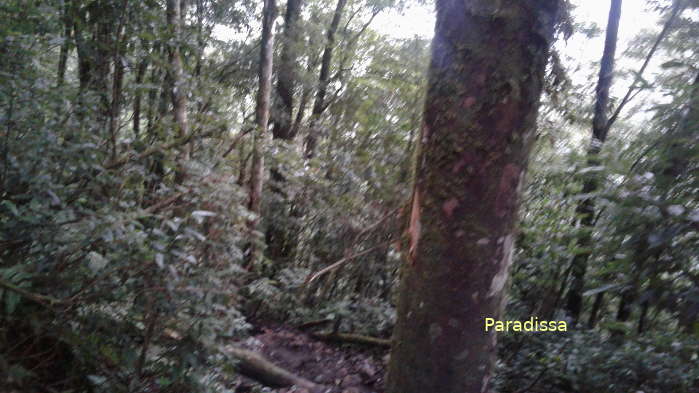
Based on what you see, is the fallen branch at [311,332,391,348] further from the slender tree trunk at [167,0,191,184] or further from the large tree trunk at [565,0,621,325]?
the slender tree trunk at [167,0,191,184]

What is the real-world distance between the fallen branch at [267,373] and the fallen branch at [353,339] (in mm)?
1106

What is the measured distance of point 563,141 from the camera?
648cm

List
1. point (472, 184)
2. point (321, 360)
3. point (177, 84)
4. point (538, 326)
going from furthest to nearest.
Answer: point (321, 360) → point (538, 326) → point (177, 84) → point (472, 184)

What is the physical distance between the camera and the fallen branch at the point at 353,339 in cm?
596

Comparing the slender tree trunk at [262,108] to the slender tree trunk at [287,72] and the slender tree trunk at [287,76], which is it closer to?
the slender tree trunk at [287,76]

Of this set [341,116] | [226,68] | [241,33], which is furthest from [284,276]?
[241,33]

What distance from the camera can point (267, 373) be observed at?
16.5 feet

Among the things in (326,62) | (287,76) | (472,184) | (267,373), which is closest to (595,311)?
(267,373)

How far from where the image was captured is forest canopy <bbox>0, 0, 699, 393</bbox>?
1787 millimetres

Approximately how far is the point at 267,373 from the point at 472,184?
3966 millimetres

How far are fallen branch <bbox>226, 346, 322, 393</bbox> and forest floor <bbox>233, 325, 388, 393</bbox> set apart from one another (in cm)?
10

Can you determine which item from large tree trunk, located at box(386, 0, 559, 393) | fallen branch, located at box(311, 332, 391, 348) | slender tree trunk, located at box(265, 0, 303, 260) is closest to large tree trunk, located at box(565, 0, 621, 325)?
fallen branch, located at box(311, 332, 391, 348)

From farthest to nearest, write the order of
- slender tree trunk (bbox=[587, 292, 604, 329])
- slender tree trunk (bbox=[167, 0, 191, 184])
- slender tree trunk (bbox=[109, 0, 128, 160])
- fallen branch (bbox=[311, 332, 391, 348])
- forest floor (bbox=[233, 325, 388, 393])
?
slender tree trunk (bbox=[587, 292, 604, 329]), fallen branch (bbox=[311, 332, 391, 348]), forest floor (bbox=[233, 325, 388, 393]), slender tree trunk (bbox=[167, 0, 191, 184]), slender tree trunk (bbox=[109, 0, 128, 160])

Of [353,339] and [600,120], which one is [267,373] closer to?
[353,339]
